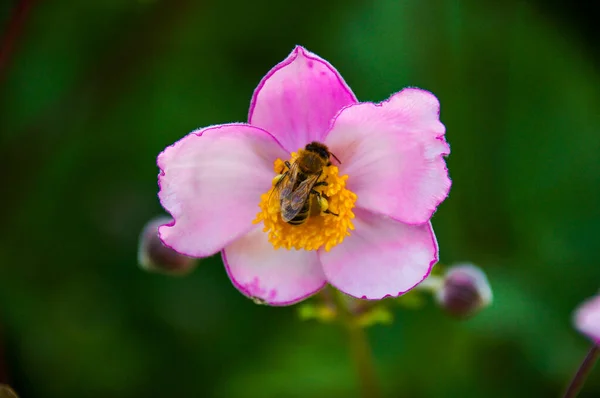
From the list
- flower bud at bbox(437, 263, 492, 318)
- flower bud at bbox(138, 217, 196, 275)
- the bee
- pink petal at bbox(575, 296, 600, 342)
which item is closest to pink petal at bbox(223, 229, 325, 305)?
the bee

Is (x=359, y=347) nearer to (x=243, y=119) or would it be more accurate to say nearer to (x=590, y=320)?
(x=590, y=320)

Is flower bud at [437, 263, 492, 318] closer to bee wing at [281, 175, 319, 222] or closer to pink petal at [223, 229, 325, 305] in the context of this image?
pink petal at [223, 229, 325, 305]

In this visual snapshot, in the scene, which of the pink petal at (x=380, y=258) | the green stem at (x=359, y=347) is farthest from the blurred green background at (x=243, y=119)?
the pink petal at (x=380, y=258)

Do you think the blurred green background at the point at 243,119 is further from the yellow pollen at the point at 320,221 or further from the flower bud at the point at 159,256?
the yellow pollen at the point at 320,221

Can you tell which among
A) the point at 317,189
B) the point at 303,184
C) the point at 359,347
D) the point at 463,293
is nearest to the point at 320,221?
the point at 317,189

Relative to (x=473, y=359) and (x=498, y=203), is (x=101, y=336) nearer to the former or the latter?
(x=473, y=359)

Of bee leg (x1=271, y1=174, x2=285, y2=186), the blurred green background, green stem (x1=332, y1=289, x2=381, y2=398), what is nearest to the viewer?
bee leg (x1=271, y1=174, x2=285, y2=186)
